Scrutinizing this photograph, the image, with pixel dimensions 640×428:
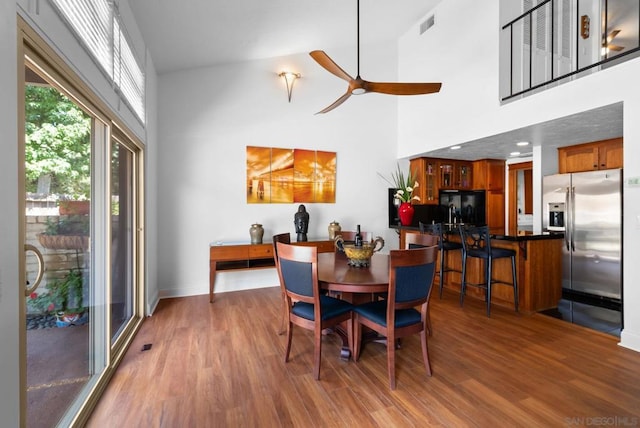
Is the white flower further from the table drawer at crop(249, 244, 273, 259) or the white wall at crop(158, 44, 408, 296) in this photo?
the table drawer at crop(249, 244, 273, 259)

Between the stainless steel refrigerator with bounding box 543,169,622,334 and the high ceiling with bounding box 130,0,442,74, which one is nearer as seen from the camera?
the high ceiling with bounding box 130,0,442,74

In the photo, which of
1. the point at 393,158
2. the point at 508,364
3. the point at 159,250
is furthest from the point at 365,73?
the point at 508,364

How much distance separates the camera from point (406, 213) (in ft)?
16.6

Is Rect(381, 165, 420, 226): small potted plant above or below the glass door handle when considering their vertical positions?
above

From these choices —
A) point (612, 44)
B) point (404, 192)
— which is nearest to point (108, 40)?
point (404, 192)

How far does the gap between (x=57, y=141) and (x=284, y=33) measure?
310cm

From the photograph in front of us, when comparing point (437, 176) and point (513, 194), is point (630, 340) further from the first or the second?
point (513, 194)

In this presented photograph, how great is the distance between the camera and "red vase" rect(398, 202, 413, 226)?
16.5 feet

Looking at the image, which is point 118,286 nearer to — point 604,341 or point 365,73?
point 604,341

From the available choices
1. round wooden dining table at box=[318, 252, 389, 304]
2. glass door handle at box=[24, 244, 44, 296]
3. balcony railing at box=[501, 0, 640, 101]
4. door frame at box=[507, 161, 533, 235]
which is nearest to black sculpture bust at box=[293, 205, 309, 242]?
round wooden dining table at box=[318, 252, 389, 304]

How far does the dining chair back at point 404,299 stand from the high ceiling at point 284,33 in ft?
7.97

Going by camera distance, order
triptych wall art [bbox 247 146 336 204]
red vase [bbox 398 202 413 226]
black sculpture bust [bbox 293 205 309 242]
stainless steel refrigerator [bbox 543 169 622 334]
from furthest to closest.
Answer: red vase [bbox 398 202 413 226] → triptych wall art [bbox 247 146 336 204] → black sculpture bust [bbox 293 205 309 242] → stainless steel refrigerator [bbox 543 169 622 334]

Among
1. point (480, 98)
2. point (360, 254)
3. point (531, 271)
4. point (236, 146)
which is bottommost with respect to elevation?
point (531, 271)

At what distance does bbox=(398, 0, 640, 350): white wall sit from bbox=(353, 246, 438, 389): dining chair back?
1.95m
